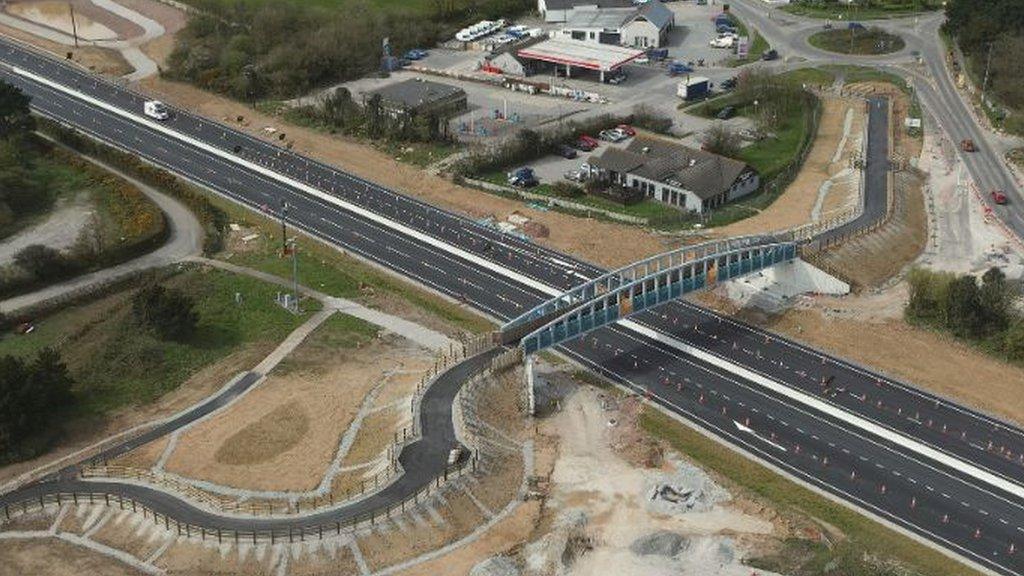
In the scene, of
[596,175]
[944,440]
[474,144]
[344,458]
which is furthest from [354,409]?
[474,144]

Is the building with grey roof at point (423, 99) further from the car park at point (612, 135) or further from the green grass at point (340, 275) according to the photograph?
the green grass at point (340, 275)

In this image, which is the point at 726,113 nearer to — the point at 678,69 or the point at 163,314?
the point at 678,69

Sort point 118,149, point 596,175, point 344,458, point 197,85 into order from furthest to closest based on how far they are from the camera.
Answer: point 197,85 → point 118,149 → point 596,175 → point 344,458

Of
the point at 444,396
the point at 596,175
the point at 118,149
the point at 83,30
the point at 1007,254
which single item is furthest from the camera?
the point at 83,30

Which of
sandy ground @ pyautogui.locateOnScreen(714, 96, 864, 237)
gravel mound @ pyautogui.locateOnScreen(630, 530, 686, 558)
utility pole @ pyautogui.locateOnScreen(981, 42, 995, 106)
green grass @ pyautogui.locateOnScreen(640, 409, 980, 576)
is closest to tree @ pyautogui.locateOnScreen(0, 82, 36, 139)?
sandy ground @ pyautogui.locateOnScreen(714, 96, 864, 237)

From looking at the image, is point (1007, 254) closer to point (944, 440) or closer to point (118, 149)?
point (944, 440)

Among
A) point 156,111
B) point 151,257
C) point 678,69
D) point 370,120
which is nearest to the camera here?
point 151,257

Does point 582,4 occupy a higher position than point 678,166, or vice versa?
point 582,4

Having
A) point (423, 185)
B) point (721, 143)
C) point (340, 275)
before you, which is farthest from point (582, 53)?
point (340, 275)

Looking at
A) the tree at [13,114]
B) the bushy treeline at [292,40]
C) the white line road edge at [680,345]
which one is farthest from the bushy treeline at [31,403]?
the bushy treeline at [292,40]
